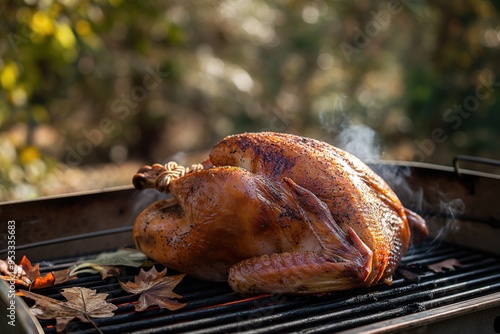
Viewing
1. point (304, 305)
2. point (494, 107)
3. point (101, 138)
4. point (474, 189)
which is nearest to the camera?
point (304, 305)

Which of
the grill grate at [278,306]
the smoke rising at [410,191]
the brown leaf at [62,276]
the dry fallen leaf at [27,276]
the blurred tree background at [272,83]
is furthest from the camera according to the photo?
the blurred tree background at [272,83]

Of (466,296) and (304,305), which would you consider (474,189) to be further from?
(304,305)

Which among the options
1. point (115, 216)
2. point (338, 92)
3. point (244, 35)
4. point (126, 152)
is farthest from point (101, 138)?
point (115, 216)

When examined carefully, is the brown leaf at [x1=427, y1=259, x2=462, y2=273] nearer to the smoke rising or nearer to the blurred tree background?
the smoke rising

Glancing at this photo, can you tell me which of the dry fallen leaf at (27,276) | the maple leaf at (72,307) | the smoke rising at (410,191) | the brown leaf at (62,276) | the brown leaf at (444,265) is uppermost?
the smoke rising at (410,191)

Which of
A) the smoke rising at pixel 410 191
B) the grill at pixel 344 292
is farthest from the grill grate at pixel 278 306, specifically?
the smoke rising at pixel 410 191

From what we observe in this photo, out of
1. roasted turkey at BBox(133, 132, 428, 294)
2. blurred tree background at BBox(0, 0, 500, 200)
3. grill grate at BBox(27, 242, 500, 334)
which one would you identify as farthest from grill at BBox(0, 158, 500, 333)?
blurred tree background at BBox(0, 0, 500, 200)

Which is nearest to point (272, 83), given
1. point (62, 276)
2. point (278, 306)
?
point (62, 276)

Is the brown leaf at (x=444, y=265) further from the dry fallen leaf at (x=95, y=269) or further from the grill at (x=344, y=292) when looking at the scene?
the dry fallen leaf at (x=95, y=269)
